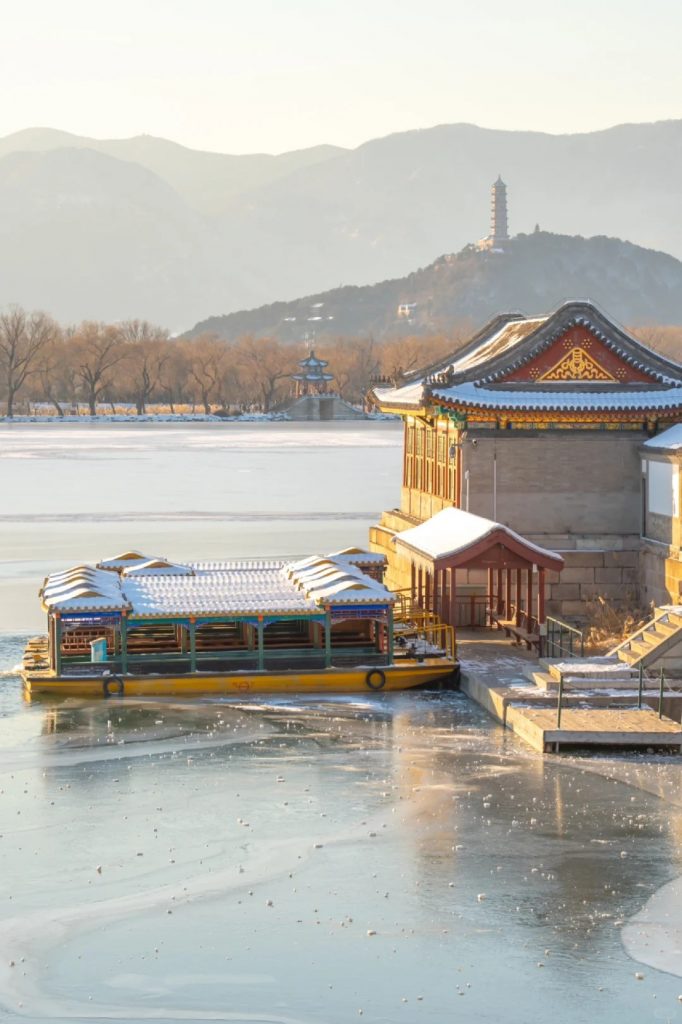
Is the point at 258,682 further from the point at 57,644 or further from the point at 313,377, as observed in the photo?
the point at 313,377

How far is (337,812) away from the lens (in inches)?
876

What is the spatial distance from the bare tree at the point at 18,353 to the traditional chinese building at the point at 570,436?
435ft

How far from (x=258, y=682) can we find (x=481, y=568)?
19.6 feet

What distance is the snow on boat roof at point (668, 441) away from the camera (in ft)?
115

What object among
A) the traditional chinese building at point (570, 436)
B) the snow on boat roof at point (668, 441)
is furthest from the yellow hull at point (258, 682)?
the snow on boat roof at point (668, 441)

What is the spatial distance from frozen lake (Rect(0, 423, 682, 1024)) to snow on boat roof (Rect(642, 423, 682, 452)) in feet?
29.4

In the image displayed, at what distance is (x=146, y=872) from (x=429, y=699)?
10756 millimetres

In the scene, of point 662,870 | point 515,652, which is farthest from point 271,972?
point 515,652

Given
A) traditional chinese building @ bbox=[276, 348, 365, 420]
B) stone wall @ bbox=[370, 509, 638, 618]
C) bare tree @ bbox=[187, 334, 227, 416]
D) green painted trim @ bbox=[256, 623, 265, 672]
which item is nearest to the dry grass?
stone wall @ bbox=[370, 509, 638, 618]

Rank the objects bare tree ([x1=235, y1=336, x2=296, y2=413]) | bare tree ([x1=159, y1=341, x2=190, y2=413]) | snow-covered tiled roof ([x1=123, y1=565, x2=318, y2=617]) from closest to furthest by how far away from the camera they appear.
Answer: snow-covered tiled roof ([x1=123, y1=565, x2=318, y2=617])
bare tree ([x1=159, y1=341, x2=190, y2=413])
bare tree ([x1=235, y1=336, x2=296, y2=413])

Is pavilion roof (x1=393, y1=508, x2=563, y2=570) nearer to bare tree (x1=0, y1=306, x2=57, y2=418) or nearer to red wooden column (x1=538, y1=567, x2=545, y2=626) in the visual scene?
red wooden column (x1=538, y1=567, x2=545, y2=626)

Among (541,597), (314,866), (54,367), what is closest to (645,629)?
(541,597)

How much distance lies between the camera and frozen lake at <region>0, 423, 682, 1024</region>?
16.2m

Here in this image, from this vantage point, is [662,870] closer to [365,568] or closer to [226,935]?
[226,935]
